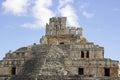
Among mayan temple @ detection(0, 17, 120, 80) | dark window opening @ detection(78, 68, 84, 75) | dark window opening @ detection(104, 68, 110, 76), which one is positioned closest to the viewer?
mayan temple @ detection(0, 17, 120, 80)

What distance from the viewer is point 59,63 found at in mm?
45062

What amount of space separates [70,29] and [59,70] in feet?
42.3

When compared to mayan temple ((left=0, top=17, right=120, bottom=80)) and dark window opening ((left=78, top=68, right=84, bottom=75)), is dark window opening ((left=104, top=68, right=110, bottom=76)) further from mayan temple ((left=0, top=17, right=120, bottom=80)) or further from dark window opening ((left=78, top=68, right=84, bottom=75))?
dark window opening ((left=78, top=68, right=84, bottom=75))

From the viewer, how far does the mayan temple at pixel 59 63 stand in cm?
4325

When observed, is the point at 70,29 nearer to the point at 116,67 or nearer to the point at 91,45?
the point at 91,45

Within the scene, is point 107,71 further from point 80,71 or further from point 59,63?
point 59,63

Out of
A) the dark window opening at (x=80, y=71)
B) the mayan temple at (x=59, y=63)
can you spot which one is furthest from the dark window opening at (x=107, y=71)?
the dark window opening at (x=80, y=71)

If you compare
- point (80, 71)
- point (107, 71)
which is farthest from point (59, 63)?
point (107, 71)

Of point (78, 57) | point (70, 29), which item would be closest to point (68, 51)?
point (78, 57)

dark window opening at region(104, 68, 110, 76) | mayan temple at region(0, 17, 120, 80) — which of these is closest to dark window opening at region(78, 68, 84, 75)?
mayan temple at region(0, 17, 120, 80)

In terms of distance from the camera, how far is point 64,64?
4541 centimetres

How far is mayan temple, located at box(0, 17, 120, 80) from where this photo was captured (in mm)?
43250

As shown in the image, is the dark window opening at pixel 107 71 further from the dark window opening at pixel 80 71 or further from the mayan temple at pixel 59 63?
the dark window opening at pixel 80 71

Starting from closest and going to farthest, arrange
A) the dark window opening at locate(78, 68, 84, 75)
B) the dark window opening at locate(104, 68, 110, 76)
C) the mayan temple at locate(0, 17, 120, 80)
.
Answer: 1. the mayan temple at locate(0, 17, 120, 80)
2. the dark window opening at locate(104, 68, 110, 76)
3. the dark window opening at locate(78, 68, 84, 75)
